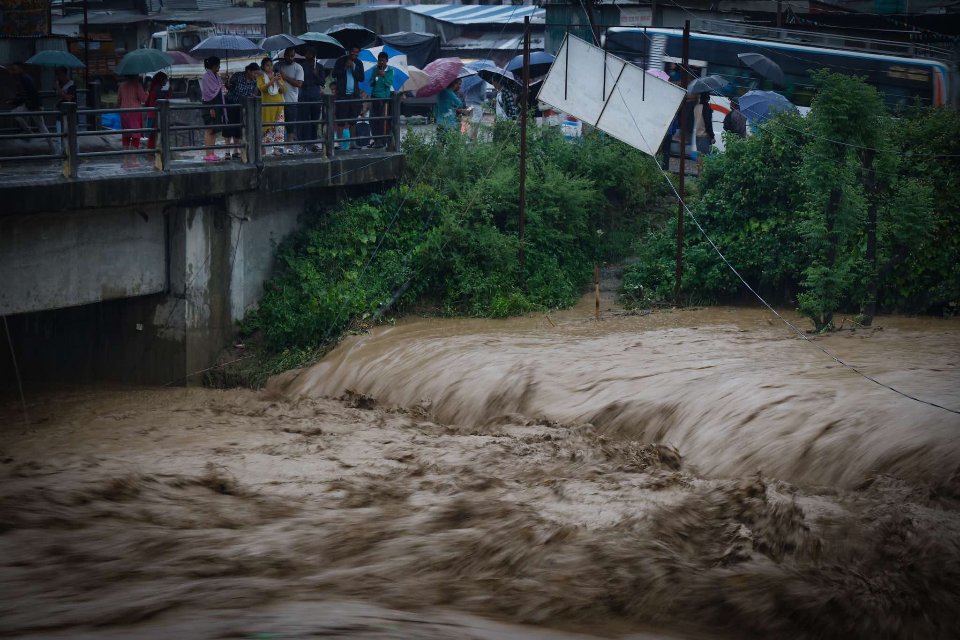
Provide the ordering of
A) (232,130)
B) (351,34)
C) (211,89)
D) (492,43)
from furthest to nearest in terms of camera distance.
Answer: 1. (492,43)
2. (351,34)
3. (232,130)
4. (211,89)

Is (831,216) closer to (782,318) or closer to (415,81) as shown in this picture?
(782,318)

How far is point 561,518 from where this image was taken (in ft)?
27.6

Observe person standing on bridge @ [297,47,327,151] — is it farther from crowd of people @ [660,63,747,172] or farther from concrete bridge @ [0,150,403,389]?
crowd of people @ [660,63,747,172]

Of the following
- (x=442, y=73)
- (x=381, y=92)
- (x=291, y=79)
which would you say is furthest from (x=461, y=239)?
(x=442, y=73)

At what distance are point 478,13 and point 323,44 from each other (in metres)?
15.1

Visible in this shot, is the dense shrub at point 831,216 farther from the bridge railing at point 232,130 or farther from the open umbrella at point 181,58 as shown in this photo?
the open umbrella at point 181,58

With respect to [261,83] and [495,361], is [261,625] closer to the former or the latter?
[495,361]

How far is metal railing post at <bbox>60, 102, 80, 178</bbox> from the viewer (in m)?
13.6

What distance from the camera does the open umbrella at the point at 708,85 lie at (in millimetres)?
19875

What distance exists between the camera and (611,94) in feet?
56.5

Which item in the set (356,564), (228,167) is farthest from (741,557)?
(228,167)

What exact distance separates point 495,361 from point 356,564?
6617 millimetres

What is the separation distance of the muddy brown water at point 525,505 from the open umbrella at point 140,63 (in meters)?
5.58

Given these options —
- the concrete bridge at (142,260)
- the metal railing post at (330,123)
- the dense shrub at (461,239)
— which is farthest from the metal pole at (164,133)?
the metal railing post at (330,123)
